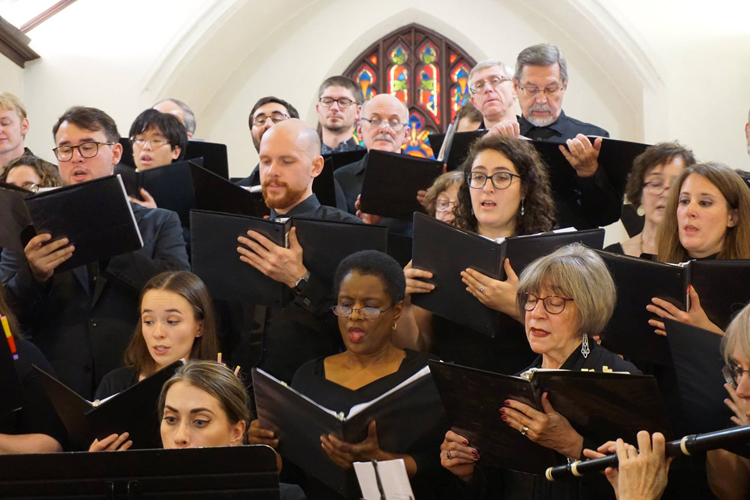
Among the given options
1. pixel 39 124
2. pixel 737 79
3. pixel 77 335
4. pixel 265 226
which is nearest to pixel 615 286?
pixel 265 226

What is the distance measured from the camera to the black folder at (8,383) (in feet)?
9.25

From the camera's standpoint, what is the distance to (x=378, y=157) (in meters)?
4.03

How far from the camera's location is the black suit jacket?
3529 mm

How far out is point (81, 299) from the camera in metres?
3.65

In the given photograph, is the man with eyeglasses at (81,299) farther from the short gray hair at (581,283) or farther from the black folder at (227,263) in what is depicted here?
the short gray hair at (581,283)

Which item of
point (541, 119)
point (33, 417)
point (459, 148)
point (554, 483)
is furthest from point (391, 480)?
point (541, 119)

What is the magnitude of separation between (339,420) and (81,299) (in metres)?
1.47

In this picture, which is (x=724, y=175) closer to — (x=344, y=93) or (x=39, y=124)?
(x=344, y=93)

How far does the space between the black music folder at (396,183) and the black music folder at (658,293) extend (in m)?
1.24

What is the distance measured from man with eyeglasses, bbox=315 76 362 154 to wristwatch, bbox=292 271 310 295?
7.18ft

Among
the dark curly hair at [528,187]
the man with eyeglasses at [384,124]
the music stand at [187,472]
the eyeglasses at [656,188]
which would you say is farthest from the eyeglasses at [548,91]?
the music stand at [187,472]

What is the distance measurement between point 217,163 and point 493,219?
80.2 inches

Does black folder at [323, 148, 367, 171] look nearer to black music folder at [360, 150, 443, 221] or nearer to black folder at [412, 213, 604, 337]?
black music folder at [360, 150, 443, 221]

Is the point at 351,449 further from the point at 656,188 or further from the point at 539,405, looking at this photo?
the point at 656,188
